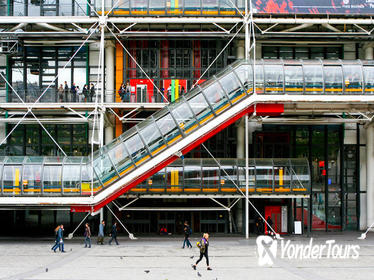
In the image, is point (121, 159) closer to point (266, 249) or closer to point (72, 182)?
point (72, 182)

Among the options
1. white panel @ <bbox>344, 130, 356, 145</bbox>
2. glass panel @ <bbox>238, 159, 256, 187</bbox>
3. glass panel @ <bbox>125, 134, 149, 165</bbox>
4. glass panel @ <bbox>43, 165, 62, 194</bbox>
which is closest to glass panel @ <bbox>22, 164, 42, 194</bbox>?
glass panel @ <bbox>43, 165, 62, 194</bbox>

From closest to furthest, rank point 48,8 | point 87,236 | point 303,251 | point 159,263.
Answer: point 159,263 < point 303,251 < point 87,236 < point 48,8

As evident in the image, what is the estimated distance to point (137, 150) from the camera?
80.9 ft

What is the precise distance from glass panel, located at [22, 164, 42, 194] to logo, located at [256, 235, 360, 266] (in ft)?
34.3

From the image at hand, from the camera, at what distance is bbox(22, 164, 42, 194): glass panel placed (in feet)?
81.8

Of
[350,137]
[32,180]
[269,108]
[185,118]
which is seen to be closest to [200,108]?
[185,118]

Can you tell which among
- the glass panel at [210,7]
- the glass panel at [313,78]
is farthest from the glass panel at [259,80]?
the glass panel at [210,7]

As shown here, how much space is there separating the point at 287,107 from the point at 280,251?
720 centimetres

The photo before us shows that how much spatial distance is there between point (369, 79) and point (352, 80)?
0.81m

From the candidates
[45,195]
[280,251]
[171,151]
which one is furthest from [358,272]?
[45,195]

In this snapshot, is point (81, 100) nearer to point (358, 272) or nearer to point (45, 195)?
point (45, 195)

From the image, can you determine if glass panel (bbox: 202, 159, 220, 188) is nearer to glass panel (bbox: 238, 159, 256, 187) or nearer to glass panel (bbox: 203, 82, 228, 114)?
glass panel (bbox: 238, 159, 256, 187)

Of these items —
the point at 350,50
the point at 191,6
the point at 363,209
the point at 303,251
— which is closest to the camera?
the point at 303,251

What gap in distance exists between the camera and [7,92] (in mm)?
29656
